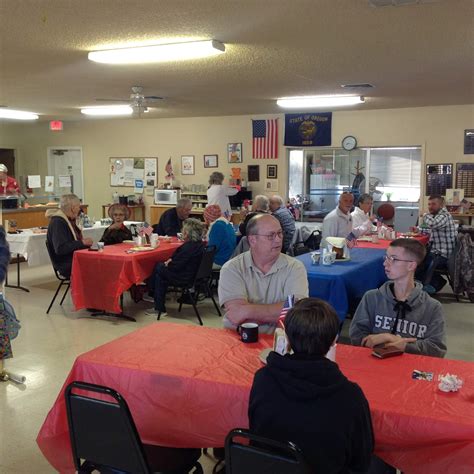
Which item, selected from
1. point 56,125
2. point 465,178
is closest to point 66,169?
point 56,125

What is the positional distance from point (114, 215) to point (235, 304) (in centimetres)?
397

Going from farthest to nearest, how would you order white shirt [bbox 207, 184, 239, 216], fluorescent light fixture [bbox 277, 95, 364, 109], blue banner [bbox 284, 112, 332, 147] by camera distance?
blue banner [bbox 284, 112, 332, 147] → white shirt [bbox 207, 184, 239, 216] → fluorescent light fixture [bbox 277, 95, 364, 109]

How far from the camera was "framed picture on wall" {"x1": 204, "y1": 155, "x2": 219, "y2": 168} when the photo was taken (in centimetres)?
1052

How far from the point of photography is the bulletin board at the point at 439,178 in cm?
872

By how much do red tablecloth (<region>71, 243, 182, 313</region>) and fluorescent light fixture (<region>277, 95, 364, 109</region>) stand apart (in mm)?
3455

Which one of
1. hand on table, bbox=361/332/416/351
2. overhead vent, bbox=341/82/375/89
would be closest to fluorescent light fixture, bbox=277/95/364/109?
overhead vent, bbox=341/82/375/89

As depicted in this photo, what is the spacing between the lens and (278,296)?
2.85 meters

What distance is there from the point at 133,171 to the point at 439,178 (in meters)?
6.26

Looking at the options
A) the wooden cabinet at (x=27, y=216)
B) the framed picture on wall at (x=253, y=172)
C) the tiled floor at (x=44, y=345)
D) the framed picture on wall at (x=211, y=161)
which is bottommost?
the tiled floor at (x=44, y=345)

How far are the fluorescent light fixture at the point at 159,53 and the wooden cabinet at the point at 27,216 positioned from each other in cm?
478

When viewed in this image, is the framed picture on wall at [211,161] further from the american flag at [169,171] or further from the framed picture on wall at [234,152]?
the american flag at [169,171]

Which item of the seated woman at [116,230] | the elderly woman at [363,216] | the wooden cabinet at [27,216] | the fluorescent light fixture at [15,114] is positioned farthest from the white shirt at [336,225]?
the fluorescent light fixture at [15,114]

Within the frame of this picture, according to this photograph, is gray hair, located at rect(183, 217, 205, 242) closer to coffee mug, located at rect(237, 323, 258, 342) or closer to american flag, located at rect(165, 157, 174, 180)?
coffee mug, located at rect(237, 323, 258, 342)

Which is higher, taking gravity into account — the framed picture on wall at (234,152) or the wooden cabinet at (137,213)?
the framed picture on wall at (234,152)
